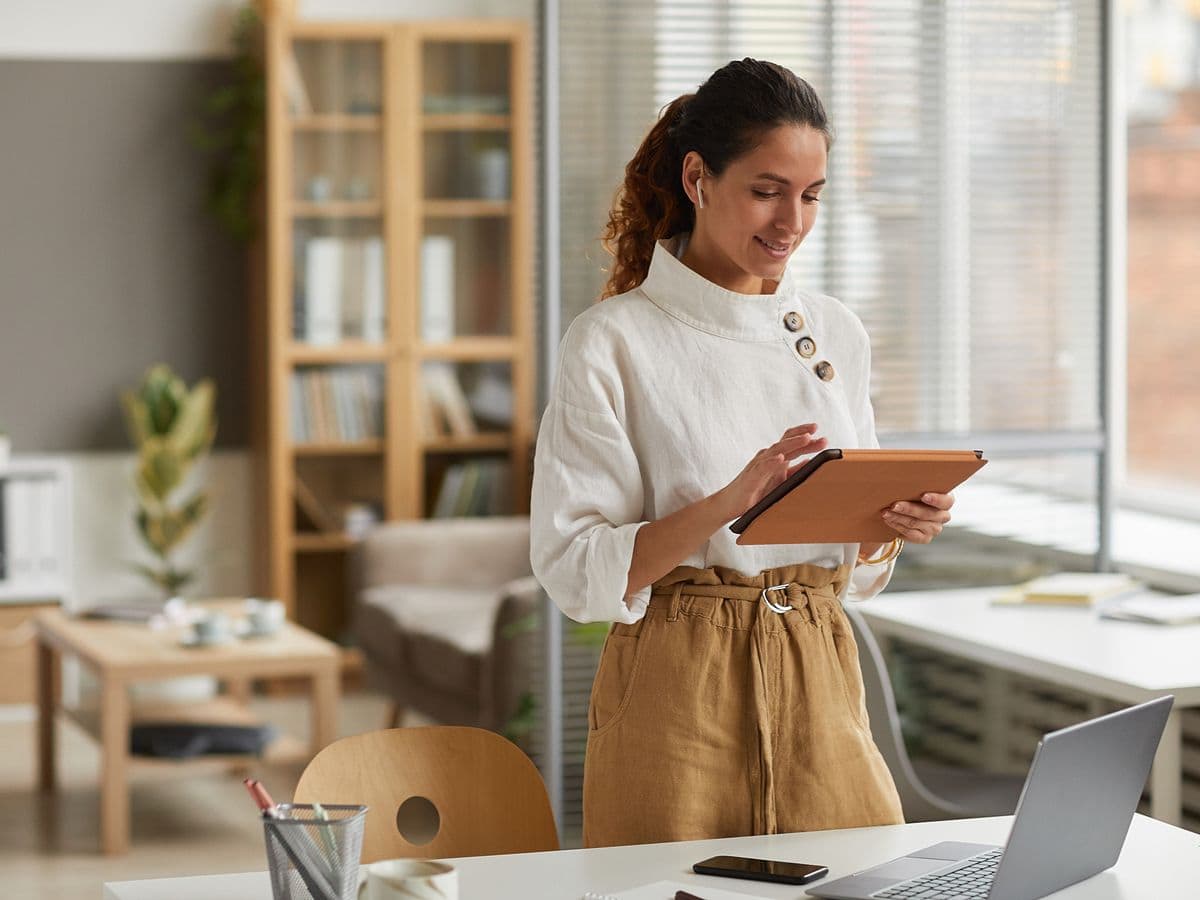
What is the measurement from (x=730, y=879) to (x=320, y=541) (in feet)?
15.2

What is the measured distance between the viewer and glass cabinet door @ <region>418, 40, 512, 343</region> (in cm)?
607

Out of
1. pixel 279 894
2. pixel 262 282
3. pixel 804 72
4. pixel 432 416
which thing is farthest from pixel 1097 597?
pixel 262 282

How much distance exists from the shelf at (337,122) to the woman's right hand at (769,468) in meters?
4.60

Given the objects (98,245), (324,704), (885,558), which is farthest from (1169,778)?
(98,245)

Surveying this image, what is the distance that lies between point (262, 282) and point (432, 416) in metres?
0.76

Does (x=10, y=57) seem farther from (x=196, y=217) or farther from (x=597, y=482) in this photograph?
(x=597, y=482)

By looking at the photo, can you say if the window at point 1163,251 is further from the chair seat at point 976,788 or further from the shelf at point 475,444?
the shelf at point 475,444

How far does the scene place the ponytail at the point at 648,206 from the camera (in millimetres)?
1912

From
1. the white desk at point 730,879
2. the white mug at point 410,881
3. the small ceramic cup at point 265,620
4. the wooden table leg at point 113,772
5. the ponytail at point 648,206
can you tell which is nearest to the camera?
the white mug at point 410,881

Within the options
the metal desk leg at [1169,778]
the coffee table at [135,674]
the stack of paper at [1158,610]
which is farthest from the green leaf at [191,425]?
the metal desk leg at [1169,778]

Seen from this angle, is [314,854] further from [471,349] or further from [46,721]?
[471,349]

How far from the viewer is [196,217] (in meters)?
6.25

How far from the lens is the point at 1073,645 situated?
2.87 m

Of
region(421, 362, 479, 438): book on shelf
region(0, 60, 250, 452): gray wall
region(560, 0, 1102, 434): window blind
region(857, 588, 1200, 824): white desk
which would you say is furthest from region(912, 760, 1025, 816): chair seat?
region(0, 60, 250, 452): gray wall
